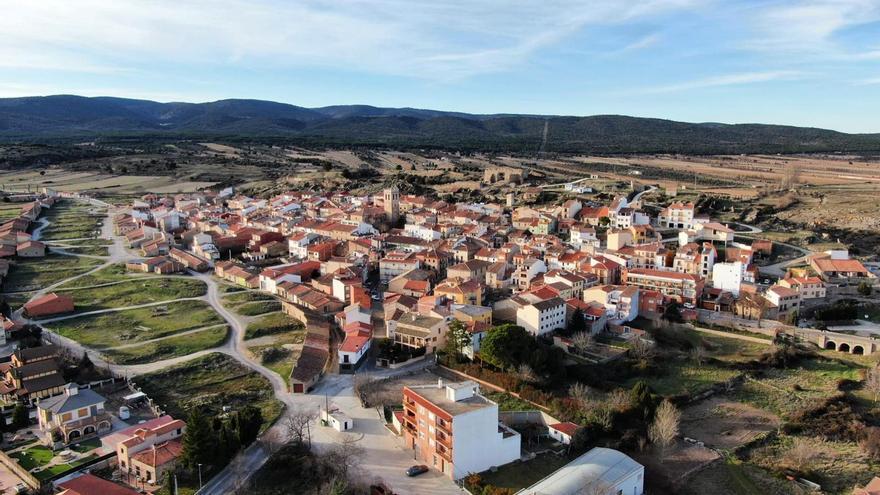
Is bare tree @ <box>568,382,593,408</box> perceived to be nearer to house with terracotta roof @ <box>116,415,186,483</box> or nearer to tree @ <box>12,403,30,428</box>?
house with terracotta roof @ <box>116,415,186,483</box>

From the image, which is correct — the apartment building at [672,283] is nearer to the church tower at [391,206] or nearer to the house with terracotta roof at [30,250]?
the church tower at [391,206]

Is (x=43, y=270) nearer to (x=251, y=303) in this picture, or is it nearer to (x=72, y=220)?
(x=251, y=303)

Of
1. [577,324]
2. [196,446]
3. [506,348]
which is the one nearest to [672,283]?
[577,324]

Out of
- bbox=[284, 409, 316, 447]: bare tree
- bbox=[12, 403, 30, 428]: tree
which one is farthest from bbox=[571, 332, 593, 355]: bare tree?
bbox=[12, 403, 30, 428]: tree

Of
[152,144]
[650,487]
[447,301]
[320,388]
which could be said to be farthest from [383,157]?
[650,487]

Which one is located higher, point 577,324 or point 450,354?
point 577,324

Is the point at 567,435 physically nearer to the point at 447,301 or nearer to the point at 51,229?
the point at 447,301

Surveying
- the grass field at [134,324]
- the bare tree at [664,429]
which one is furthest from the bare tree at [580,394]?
the grass field at [134,324]
